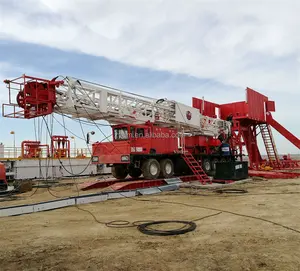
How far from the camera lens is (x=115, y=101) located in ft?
45.3

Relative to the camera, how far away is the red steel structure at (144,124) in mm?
11133

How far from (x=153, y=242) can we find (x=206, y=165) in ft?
47.0

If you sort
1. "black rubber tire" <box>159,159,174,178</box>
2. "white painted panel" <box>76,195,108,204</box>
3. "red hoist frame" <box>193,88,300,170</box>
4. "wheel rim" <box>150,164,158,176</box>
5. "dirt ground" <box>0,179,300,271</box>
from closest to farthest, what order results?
"dirt ground" <box>0,179,300,271</box> < "white painted panel" <box>76,195,108,204</box> < "wheel rim" <box>150,164,158,176</box> < "black rubber tire" <box>159,159,174,178</box> < "red hoist frame" <box>193,88,300,170</box>

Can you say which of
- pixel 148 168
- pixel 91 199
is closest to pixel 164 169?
pixel 148 168

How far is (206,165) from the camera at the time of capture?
63.1 ft

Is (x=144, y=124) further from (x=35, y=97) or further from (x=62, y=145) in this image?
(x=62, y=145)

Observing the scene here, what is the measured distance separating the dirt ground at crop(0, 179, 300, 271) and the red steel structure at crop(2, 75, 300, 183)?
441 cm

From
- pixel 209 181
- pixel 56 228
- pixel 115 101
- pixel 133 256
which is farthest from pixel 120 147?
pixel 133 256

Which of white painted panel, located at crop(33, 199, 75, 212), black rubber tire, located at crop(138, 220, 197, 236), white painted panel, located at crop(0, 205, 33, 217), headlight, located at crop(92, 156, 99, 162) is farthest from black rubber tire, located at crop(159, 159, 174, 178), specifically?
black rubber tire, located at crop(138, 220, 197, 236)

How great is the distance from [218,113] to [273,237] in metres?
21.0

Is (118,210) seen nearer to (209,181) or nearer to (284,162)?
(209,181)

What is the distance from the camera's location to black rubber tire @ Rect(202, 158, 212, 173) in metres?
19.0

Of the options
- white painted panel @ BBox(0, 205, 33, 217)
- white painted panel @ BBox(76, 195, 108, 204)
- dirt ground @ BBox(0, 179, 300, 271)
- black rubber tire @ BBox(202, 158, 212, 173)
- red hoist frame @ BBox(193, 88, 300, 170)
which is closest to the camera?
dirt ground @ BBox(0, 179, 300, 271)

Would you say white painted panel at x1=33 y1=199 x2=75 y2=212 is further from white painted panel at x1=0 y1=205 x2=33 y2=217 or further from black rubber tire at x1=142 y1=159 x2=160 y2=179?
black rubber tire at x1=142 y1=159 x2=160 y2=179
